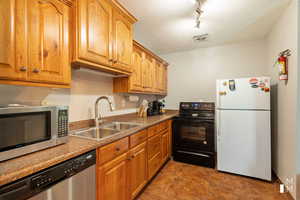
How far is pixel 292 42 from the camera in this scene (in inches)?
64.7

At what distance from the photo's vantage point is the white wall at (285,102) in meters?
1.59

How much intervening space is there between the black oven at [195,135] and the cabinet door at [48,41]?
82.9 inches

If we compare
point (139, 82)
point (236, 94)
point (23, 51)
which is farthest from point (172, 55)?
point (23, 51)

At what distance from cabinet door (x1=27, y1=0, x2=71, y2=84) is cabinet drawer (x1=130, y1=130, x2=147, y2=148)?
867 mm

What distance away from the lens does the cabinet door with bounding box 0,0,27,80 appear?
81cm

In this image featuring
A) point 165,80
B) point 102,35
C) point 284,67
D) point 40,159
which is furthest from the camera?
point 165,80

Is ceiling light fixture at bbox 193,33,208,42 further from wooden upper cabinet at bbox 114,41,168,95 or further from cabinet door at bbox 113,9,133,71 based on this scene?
cabinet door at bbox 113,9,133,71

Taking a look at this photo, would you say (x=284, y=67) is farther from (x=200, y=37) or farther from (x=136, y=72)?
(x=136, y=72)

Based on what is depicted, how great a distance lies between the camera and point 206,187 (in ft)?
6.31

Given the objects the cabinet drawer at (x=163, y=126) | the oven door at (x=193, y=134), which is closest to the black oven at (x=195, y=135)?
the oven door at (x=193, y=134)

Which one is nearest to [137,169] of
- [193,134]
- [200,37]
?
[193,134]

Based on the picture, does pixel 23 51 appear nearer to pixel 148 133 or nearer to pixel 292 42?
pixel 148 133

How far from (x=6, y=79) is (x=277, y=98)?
121 inches

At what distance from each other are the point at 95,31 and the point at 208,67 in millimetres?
2569
